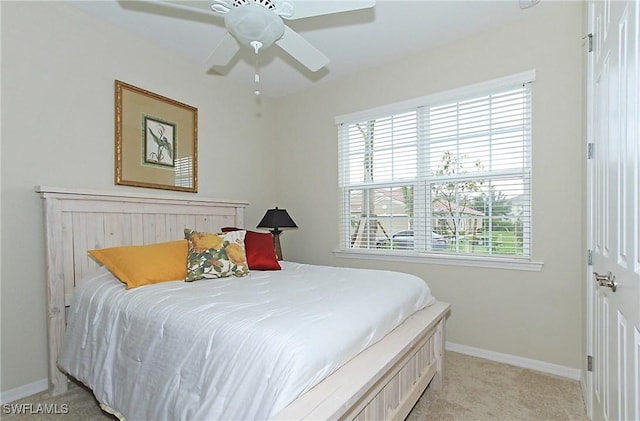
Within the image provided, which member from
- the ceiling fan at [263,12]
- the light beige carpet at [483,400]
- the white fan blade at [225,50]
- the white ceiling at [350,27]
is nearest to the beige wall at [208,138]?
the white ceiling at [350,27]

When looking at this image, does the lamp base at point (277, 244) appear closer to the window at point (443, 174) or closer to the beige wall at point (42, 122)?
the window at point (443, 174)

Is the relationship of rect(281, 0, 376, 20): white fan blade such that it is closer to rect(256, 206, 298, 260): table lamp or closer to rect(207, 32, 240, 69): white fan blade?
rect(207, 32, 240, 69): white fan blade

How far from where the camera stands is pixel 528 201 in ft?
8.71

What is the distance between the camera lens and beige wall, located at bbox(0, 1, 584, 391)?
221 centimetres

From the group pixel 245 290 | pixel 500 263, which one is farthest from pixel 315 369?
pixel 500 263

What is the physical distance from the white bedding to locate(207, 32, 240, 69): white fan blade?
150 cm

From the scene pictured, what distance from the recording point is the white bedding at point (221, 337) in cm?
123

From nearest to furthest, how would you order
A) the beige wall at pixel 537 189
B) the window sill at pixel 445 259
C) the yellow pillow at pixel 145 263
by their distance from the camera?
the yellow pillow at pixel 145 263, the beige wall at pixel 537 189, the window sill at pixel 445 259

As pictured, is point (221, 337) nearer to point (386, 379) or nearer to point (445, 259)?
point (386, 379)

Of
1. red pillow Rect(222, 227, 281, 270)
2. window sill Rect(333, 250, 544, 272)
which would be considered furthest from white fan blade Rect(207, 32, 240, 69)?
window sill Rect(333, 250, 544, 272)

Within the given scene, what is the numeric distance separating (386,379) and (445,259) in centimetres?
172

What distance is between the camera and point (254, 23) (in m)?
1.62

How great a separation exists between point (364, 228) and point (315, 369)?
96.0 inches

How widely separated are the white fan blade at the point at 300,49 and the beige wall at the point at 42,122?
61.4 inches
